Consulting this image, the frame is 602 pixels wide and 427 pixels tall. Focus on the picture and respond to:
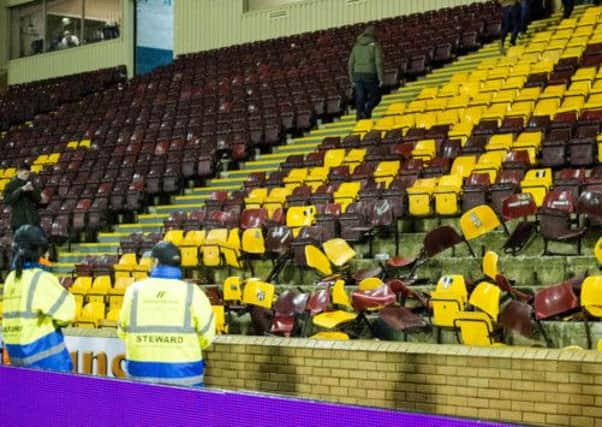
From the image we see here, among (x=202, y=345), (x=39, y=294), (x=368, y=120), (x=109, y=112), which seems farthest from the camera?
(x=109, y=112)

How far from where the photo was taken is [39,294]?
5.04 metres

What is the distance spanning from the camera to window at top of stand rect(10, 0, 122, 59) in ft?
85.5

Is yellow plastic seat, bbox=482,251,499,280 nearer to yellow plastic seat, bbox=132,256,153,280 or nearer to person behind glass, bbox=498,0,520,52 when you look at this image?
yellow plastic seat, bbox=132,256,153,280

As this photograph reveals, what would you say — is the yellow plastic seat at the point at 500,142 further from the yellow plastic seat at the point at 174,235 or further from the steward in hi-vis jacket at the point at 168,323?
the steward in hi-vis jacket at the point at 168,323

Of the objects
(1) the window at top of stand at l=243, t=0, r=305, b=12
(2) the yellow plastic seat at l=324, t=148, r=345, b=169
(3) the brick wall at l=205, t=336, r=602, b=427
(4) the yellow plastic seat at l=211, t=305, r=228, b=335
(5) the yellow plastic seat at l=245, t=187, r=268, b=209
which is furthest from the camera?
(1) the window at top of stand at l=243, t=0, r=305, b=12

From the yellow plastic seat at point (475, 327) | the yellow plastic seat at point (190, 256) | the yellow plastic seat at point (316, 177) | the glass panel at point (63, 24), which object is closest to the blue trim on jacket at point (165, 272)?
the yellow plastic seat at point (475, 327)

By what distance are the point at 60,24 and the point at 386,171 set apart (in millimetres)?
18294

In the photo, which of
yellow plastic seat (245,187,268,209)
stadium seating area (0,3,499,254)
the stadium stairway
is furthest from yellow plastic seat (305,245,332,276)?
stadium seating area (0,3,499,254)

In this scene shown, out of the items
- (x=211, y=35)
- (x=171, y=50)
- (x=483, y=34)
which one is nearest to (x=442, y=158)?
(x=483, y=34)

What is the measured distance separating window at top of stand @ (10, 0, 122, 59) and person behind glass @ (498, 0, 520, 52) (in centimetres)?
1334

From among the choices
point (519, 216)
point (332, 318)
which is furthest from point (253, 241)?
point (519, 216)

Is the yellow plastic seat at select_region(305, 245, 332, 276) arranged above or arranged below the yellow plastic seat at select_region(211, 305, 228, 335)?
above

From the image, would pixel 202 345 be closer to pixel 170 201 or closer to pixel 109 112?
pixel 170 201

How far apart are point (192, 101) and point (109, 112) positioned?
7.98ft
